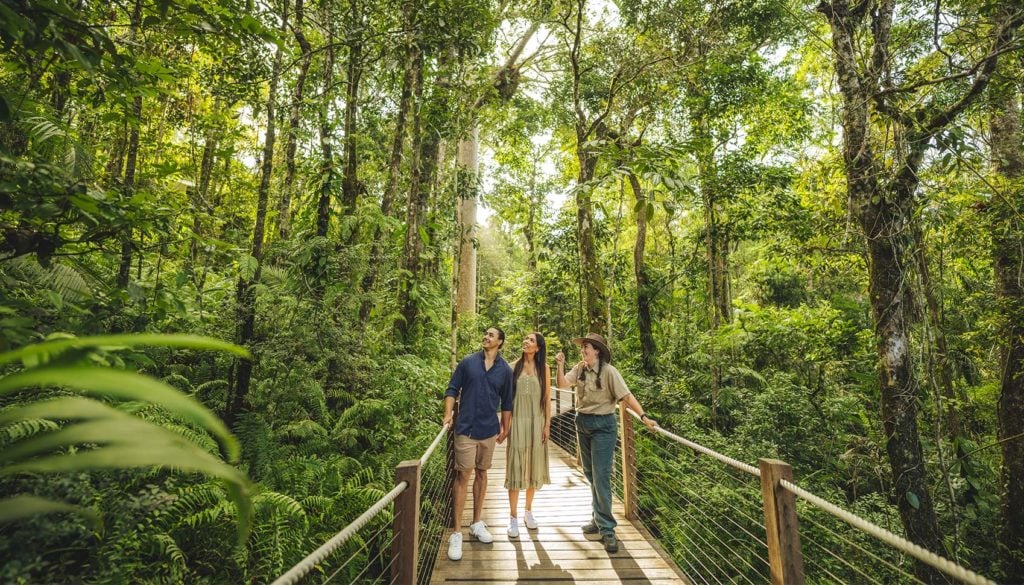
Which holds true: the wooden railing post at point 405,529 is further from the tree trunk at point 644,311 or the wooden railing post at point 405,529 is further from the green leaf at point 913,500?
the tree trunk at point 644,311

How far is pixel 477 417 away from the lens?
3.91 m

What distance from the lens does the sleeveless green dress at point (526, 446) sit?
4.30 meters

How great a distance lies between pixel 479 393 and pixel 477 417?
21cm

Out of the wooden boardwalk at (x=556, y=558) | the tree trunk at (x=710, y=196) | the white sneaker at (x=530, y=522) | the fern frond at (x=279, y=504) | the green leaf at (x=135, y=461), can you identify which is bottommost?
the wooden boardwalk at (x=556, y=558)

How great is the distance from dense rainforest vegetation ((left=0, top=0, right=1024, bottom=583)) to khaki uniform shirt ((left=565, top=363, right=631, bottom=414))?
164 centimetres

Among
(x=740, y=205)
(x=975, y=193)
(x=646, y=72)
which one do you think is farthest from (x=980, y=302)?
(x=646, y=72)

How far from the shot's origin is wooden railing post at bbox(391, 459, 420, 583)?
2818 mm

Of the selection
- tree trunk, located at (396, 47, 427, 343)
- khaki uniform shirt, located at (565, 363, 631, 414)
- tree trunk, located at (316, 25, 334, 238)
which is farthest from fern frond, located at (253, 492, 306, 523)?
tree trunk, located at (396, 47, 427, 343)

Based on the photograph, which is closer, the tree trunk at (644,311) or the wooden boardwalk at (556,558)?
the wooden boardwalk at (556,558)

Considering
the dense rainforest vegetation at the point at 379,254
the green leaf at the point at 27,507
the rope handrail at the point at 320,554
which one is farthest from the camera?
the dense rainforest vegetation at the point at 379,254

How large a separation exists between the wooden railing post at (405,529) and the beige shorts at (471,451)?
1.04 m

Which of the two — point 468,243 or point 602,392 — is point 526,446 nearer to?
point 602,392

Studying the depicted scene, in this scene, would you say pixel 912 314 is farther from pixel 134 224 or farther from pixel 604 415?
pixel 134 224

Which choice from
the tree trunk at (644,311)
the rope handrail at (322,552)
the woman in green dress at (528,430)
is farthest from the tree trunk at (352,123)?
the tree trunk at (644,311)
